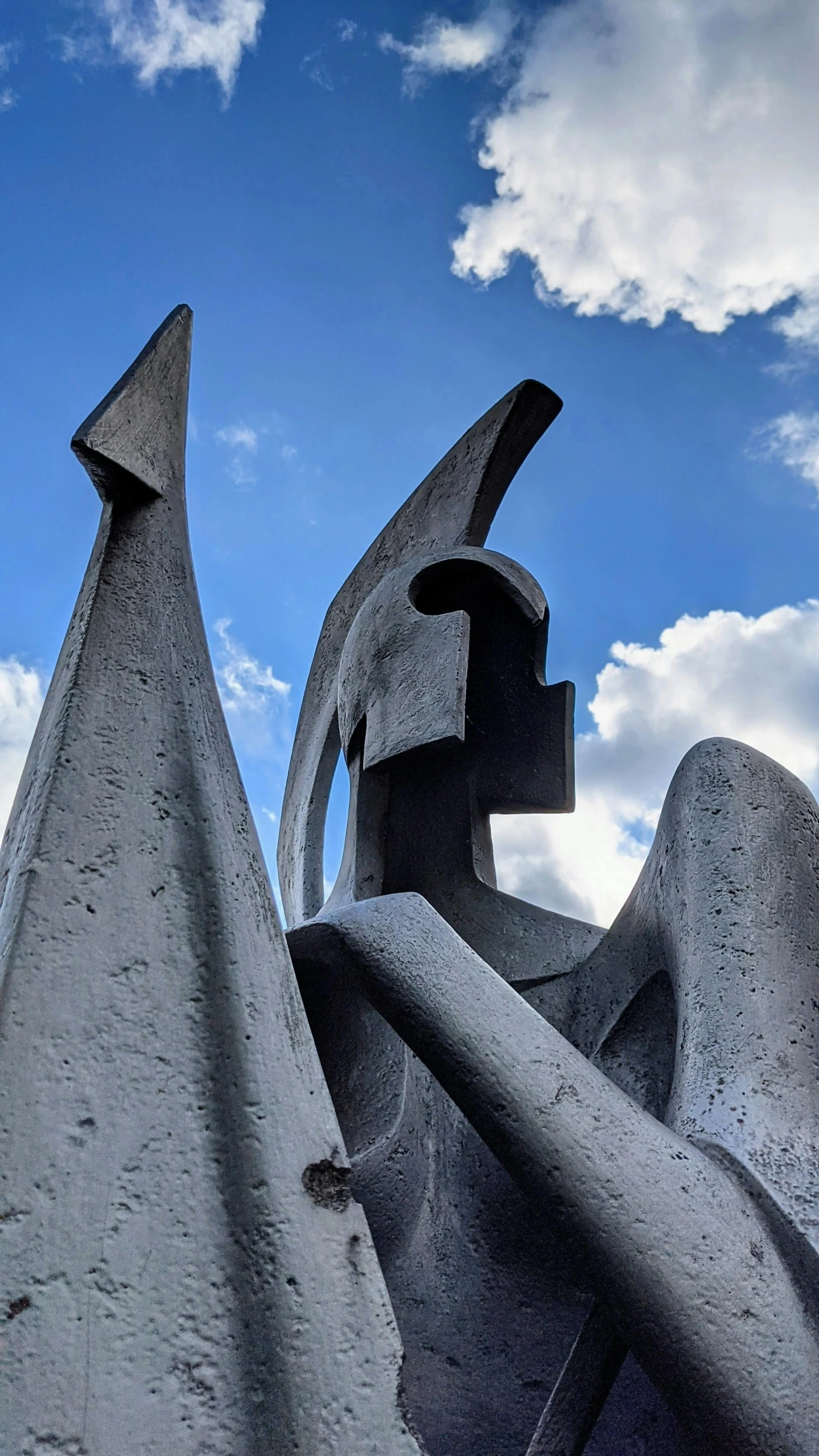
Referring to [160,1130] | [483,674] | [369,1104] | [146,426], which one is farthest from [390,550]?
[160,1130]

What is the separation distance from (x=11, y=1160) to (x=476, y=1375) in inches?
33.9

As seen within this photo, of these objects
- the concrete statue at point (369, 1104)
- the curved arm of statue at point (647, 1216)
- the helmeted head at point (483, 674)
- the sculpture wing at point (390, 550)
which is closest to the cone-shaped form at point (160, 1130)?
the concrete statue at point (369, 1104)

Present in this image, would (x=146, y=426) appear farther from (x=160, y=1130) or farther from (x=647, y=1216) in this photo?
(x=647, y=1216)

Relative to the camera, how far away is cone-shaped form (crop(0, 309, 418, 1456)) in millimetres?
981

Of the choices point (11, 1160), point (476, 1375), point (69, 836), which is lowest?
point (476, 1375)

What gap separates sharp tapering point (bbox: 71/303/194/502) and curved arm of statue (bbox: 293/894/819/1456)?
2.83ft

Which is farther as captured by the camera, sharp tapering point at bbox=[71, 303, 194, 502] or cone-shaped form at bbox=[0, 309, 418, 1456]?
sharp tapering point at bbox=[71, 303, 194, 502]

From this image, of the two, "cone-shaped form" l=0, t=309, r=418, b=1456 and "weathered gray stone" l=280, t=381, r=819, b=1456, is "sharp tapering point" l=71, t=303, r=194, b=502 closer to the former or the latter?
"cone-shaped form" l=0, t=309, r=418, b=1456

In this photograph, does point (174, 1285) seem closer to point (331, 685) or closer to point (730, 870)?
point (730, 870)

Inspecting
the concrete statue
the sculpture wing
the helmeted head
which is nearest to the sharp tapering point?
the concrete statue

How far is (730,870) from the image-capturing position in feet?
5.26

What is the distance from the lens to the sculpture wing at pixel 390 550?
236cm

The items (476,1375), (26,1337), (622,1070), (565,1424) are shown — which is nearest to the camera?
(26,1337)

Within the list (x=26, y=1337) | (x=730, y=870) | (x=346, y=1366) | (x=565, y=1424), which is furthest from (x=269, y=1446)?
(x=730, y=870)
